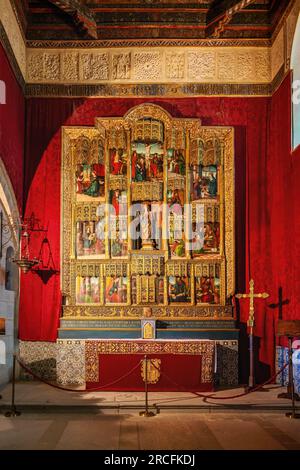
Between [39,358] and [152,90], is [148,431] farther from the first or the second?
[152,90]

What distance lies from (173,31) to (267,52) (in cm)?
208

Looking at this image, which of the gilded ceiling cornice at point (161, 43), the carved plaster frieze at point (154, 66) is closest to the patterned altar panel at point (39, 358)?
the carved plaster frieze at point (154, 66)

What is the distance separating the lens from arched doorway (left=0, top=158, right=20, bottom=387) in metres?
11.0

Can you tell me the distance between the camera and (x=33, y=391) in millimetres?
10359

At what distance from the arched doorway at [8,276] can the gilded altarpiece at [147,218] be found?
1.03 metres

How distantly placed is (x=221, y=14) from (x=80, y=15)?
9.42 ft

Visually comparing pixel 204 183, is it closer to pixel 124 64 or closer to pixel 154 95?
pixel 154 95

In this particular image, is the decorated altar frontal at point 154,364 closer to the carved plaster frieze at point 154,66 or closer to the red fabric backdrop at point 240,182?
the red fabric backdrop at point 240,182

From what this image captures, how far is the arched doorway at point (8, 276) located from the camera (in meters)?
11.0

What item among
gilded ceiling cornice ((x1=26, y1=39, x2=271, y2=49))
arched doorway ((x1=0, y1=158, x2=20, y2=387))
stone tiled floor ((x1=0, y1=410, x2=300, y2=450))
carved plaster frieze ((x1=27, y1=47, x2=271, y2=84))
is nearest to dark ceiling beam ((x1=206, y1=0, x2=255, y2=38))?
gilded ceiling cornice ((x1=26, y1=39, x2=271, y2=49))

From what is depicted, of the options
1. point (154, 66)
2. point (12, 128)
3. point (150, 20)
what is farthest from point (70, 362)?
point (150, 20)

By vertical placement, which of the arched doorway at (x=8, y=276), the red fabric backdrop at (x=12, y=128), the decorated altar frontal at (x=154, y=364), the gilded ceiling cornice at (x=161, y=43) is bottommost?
the decorated altar frontal at (x=154, y=364)

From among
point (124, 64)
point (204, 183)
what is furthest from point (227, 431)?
point (124, 64)

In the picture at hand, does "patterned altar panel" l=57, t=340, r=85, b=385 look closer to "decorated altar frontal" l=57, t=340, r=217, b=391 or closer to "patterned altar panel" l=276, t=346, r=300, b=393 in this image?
"decorated altar frontal" l=57, t=340, r=217, b=391
